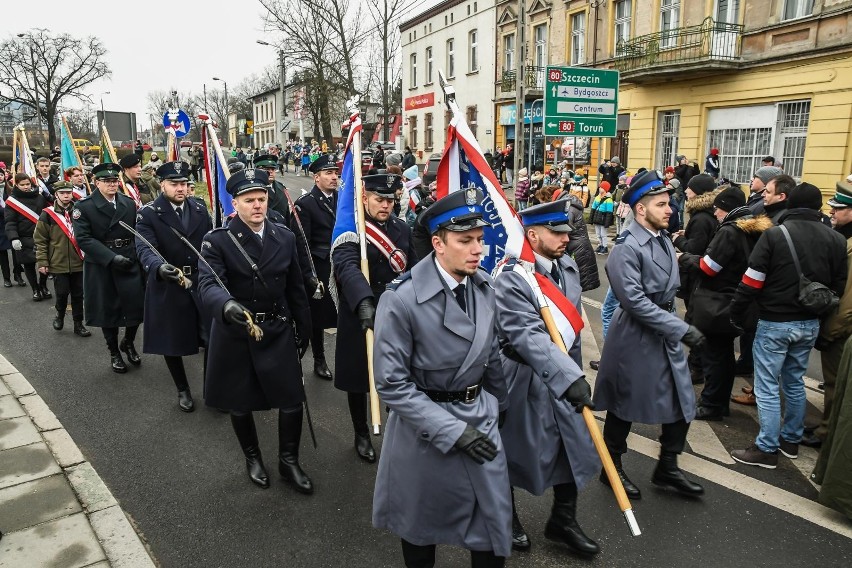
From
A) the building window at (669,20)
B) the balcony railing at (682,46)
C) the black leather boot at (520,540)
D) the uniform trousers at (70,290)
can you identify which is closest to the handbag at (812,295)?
the black leather boot at (520,540)

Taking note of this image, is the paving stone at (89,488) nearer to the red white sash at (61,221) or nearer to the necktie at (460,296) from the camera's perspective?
the necktie at (460,296)

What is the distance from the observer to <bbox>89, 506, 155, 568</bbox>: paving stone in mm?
3445

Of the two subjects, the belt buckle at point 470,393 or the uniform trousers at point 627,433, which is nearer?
the belt buckle at point 470,393

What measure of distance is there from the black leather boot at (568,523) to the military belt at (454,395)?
1088 millimetres

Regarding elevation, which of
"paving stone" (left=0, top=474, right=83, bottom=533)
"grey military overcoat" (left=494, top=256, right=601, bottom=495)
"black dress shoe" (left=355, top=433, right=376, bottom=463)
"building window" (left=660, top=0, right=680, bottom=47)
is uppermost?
"building window" (left=660, top=0, right=680, bottom=47)

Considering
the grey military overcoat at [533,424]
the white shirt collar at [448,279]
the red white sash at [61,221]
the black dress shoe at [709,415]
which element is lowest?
the black dress shoe at [709,415]

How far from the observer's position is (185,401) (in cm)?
566

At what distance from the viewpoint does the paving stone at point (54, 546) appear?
11.2 ft

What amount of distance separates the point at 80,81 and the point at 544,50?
46.2 metres

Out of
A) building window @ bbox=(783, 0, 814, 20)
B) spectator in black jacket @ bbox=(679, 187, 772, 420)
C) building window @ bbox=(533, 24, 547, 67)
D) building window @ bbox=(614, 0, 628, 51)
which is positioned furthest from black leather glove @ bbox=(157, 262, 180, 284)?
building window @ bbox=(533, 24, 547, 67)

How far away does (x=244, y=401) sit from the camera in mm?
4172

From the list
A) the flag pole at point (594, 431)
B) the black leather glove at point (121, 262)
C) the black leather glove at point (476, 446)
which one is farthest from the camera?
the black leather glove at point (121, 262)

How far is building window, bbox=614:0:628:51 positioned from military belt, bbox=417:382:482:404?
2174 cm

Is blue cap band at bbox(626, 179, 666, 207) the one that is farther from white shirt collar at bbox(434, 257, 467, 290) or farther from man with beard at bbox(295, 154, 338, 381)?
man with beard at bbox(295, 154, 338, 381)
